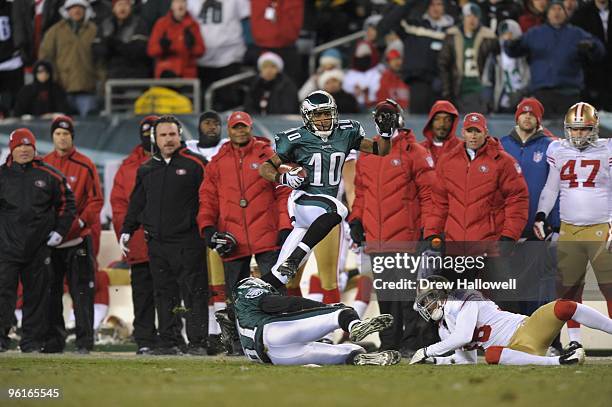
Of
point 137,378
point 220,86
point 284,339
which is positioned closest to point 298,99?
point 220,86

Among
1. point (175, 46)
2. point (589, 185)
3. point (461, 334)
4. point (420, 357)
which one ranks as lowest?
point (420, 357)

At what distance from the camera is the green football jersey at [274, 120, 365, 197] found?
11945mm

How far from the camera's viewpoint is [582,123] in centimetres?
1279

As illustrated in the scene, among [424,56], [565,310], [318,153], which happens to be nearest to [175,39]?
[424,56]

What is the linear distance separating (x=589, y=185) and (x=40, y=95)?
7.88m

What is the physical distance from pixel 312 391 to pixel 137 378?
61.9 inches

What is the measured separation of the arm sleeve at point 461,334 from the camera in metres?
11.2

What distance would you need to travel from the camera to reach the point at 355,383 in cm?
924

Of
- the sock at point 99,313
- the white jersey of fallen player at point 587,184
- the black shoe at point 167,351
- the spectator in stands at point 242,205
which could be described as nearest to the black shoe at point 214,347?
the black shoe at point 167,351

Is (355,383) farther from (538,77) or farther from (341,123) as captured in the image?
(538,77)

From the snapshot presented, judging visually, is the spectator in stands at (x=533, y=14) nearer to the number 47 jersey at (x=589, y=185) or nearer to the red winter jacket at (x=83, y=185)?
→ the number 47 jersey at (x=589, y=185)

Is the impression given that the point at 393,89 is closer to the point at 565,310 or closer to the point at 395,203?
the point at 395,203

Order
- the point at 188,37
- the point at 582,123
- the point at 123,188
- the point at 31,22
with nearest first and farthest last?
the point at 582,123 → the point at 123,188 → the point at 188,37 → the point at 31,22

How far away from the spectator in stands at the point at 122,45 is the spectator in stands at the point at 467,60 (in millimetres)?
3962
